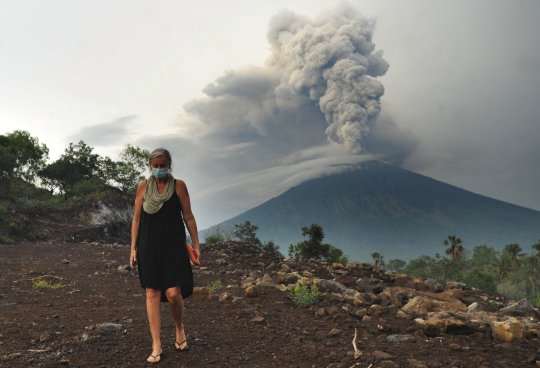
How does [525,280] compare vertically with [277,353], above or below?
below

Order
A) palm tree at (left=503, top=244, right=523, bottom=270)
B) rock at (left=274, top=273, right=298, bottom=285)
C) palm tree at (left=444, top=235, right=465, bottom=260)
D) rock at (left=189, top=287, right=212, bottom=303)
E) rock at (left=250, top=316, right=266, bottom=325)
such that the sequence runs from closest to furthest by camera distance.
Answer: rock at (left=250, top=316, right=266, bottom=325) < rock at (left=189, top=287, right=212, bottom=303) < rock at (left=274, top=273, right=298, bottom=285) < palm tree at (left=444, top=235, right=465, bottom=260) < palm tree at (left=503, top=244, right=523, bottom=270)

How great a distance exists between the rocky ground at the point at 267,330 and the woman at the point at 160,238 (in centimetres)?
54

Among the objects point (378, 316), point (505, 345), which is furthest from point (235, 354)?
point (505, 345)

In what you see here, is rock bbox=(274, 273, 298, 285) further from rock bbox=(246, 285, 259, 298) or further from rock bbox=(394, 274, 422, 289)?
rock bbox=(394, 274, 422, 289)

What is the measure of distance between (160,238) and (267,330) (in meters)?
2.01

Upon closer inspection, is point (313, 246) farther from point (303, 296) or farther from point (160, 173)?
point (160, 173)

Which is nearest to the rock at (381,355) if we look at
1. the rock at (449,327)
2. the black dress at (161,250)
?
the rock at (449,327)

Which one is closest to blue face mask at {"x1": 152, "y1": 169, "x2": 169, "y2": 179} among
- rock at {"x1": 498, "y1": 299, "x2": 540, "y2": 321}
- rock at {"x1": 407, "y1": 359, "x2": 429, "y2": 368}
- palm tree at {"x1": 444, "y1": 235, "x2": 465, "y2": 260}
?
rock at {"x1": 407, "y1": 359, "x2": 429, "y2": 368}

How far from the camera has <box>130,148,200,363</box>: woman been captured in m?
3.97

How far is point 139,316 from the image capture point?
5719 millimetres

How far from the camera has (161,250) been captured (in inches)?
157

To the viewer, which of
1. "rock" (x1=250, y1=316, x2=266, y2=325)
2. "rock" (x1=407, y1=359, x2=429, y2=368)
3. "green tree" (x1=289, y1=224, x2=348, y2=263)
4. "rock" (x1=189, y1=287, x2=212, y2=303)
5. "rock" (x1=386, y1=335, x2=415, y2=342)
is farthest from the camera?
"green tree" (x1=289, y1=224, x2=348, y2=263)

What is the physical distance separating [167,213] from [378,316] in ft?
11.8

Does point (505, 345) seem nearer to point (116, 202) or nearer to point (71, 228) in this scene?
point (71, 228)
